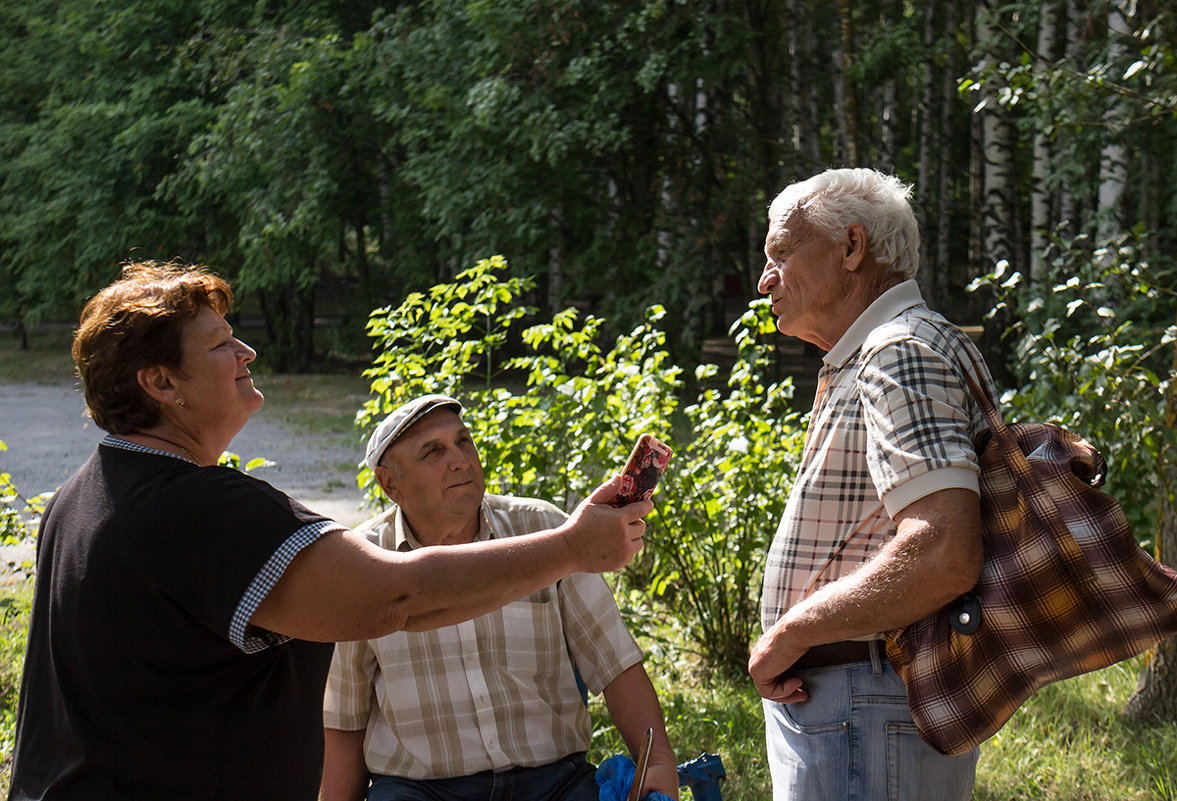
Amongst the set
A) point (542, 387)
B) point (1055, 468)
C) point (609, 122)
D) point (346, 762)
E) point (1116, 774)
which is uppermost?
point (609, 122)

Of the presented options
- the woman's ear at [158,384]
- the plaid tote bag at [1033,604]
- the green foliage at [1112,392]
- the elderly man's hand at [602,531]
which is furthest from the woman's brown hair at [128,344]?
the green foliage at [1112,392]

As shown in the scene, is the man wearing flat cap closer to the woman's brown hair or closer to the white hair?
the woman's brown hair

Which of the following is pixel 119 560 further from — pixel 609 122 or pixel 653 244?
pixel 653 244

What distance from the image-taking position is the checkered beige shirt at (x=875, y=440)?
1762 millimetres

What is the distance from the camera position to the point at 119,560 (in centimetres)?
159

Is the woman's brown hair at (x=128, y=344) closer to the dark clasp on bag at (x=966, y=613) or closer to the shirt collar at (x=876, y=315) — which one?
the shirt collar at (x=876, y=315)

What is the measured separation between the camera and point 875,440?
181 cm

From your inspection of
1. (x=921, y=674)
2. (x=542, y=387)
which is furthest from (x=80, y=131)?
(x=921, y=674)

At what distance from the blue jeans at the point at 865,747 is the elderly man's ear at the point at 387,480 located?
4.24 ft

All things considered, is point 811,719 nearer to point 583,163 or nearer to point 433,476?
point 433,476

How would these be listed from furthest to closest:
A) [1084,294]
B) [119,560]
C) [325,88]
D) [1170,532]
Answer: [325,88] < [1084,294] < [1170,532] < [119,560]

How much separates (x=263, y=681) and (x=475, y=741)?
105 centimetres

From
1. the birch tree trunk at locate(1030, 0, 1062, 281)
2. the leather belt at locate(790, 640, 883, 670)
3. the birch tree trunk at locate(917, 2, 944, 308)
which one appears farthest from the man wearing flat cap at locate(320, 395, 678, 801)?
the birch tree trunk at locate(917, 2, 944, 308)

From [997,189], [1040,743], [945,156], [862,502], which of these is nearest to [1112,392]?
[1040,743]
